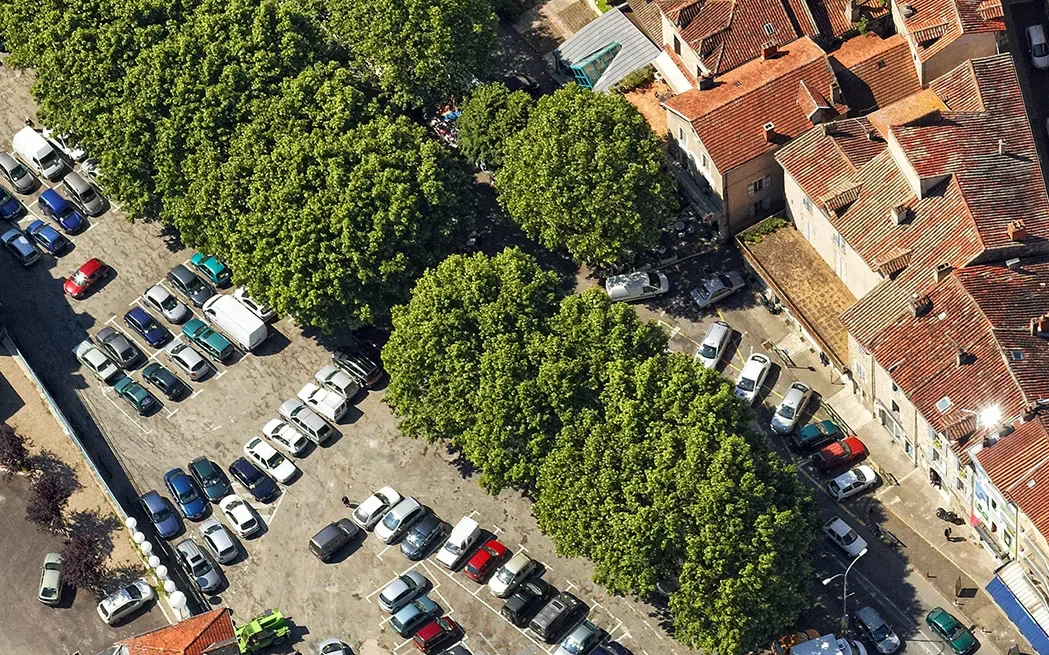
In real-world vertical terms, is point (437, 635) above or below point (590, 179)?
below

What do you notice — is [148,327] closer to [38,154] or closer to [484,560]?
[38,154]

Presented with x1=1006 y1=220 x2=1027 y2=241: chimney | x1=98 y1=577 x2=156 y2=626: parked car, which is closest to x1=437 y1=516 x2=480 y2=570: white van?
x1=98 y1=577 x2=156 y2=626: parked car

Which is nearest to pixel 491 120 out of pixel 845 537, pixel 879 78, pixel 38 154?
pixel 879 78

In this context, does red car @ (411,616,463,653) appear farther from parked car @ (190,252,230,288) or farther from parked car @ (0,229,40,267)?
parked car @ (0,229,40,267)

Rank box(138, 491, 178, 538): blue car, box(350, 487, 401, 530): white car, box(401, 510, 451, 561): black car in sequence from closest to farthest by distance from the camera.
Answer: box(401, 510, 451, 561): black car, box(350, 487, 401, 530): white car, box(138, 491, 178, 538): blue car

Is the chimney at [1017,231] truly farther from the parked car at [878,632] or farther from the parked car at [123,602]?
the parked car at [123,602]

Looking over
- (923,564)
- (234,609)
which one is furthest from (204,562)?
(923,564)

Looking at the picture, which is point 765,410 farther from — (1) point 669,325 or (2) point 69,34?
(2) point 69,34
